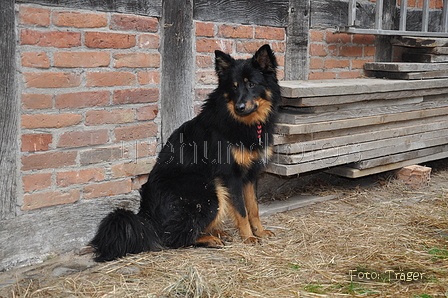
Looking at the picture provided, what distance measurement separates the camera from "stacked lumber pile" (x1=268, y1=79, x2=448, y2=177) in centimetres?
432

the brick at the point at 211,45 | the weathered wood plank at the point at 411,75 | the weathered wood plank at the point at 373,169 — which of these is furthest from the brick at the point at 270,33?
the weathered wood plank at the point at 373,169

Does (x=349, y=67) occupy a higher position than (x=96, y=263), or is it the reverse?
(x=349, y=67)

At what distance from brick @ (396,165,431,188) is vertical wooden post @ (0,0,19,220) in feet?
13.8

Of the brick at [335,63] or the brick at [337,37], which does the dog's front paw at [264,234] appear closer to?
the brick at [335,63]

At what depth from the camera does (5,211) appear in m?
3.18

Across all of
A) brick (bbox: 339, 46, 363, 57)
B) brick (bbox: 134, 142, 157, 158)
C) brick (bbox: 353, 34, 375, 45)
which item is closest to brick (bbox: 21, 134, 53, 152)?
brick (bbox: 134, 142, 157, 158)

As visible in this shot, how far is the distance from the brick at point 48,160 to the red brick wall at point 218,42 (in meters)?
1.26

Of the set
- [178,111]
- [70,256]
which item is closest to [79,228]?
[70,256]

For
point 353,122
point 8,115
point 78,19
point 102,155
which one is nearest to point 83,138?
point 102,155

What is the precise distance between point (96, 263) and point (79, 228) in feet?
1.17

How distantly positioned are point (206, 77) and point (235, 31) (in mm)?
562

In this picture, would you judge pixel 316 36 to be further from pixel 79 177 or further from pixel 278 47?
pixel 79 177

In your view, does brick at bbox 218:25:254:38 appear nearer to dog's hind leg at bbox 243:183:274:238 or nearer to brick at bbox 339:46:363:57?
brick at bbox 339:46:363:57

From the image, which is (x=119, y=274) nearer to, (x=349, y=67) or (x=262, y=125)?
(x=262, y=125)
